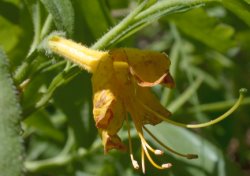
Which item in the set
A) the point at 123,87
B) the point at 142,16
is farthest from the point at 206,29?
the point at 123,87

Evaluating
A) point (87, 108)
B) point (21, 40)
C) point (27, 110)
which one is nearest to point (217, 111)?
point (87, 108)

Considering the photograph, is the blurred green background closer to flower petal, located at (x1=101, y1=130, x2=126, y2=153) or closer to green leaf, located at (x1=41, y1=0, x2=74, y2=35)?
green leaf, located at (x1=41, y1=0, x2=74, y2=35)

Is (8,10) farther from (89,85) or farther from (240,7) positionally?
(240,7)

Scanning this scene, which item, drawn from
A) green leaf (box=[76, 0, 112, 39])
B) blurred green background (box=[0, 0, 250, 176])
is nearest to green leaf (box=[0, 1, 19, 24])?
blurred green background (box=[0, 0, 250, 176])

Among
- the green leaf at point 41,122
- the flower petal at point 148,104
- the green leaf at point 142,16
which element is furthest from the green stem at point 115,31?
the green leaf at point 41,122

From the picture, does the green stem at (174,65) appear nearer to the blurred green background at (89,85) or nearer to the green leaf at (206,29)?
the blurred green background at (89,85)

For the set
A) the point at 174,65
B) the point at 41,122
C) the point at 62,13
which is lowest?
the point at 174,65
